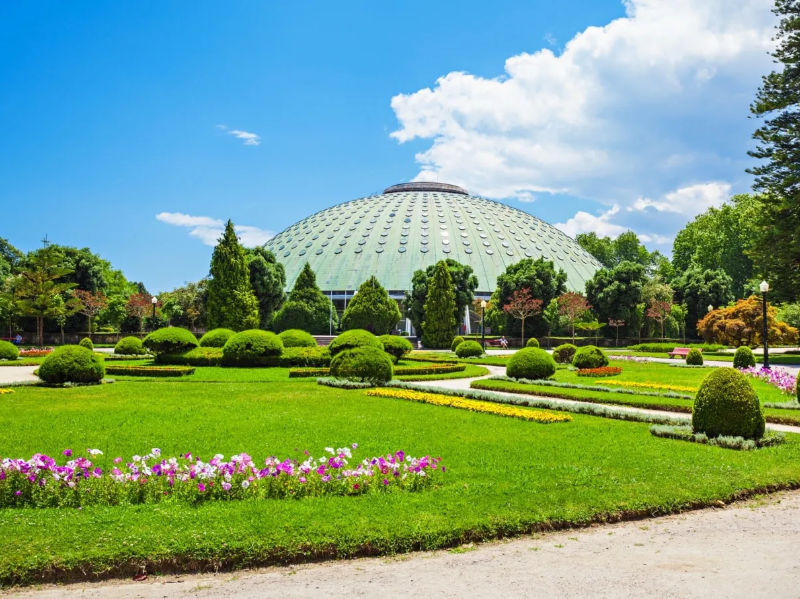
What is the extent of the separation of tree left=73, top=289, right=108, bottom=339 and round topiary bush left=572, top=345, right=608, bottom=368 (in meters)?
39.0

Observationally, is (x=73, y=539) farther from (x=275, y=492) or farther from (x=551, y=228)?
(x=551, y=228)

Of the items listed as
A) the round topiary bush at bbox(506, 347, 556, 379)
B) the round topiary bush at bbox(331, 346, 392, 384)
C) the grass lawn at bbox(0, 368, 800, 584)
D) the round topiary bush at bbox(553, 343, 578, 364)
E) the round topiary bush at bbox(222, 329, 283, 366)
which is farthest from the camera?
the round topiary bush at bbox(553, 343, 578, 364)

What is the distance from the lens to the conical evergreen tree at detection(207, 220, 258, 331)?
40656 millimetres

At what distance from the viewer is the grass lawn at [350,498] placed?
4.85 m

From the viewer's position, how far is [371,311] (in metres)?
49.0

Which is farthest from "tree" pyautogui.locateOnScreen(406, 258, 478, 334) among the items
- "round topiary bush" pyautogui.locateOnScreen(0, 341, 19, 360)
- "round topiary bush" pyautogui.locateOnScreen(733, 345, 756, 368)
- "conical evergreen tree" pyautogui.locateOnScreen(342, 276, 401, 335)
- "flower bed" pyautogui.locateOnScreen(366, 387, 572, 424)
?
"flower bed" pyautogui.locateOnScreen(366, 387, 572, 424)

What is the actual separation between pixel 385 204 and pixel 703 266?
39.4 metres

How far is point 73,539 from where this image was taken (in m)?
4.90

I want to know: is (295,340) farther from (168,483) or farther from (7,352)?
(168,483)

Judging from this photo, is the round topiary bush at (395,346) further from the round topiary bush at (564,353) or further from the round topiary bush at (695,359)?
the round topiary bush at (695,359)

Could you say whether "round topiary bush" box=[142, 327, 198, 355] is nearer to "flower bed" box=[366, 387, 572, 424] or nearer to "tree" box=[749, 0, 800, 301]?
"flower bed" box=[366, 387, 572, 424]

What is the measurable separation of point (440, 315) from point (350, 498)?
4098cm

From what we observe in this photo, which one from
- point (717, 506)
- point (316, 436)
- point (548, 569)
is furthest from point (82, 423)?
point (717, 506)

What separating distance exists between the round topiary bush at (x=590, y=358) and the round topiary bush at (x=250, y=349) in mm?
12337
